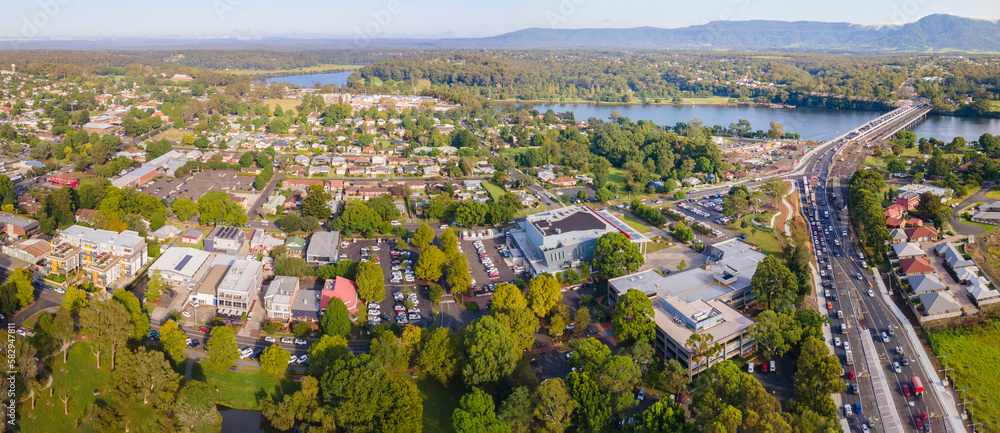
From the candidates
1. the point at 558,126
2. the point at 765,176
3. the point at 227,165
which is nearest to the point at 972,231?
the point at 765,176

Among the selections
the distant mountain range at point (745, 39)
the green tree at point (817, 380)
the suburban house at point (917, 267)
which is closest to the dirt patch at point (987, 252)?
the suburban house at point (917, 267)

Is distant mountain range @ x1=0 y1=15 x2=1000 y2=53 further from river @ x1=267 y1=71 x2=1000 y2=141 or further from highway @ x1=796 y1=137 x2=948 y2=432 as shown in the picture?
highway @ x1=796 y1=137 x2=948 y2=432

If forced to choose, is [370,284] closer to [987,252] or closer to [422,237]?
[422,237]

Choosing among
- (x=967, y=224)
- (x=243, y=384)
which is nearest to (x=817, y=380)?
(x=243, y=384)

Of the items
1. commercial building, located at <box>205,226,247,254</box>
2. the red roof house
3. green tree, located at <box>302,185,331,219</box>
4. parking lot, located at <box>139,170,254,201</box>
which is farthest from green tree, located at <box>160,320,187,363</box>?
parking lot, located at <box>139,170,254,201</box>

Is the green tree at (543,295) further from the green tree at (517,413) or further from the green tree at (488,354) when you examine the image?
the green tree at (517,413)

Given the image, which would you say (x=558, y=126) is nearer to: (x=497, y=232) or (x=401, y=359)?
(x=497, y=232)
